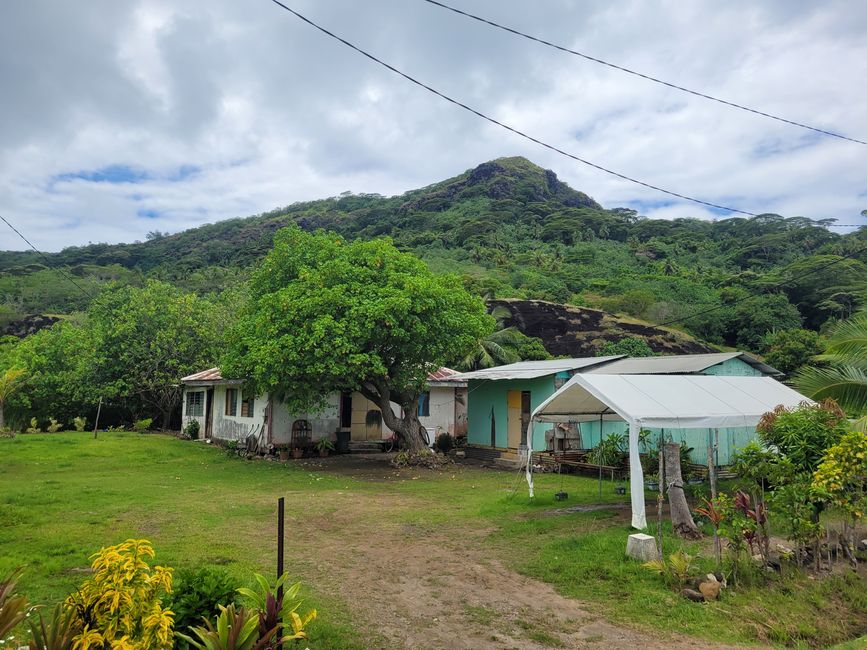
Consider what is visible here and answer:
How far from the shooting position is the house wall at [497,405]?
18875 mm

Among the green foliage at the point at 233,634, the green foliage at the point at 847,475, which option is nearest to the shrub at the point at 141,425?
the green foliage at the point at 233,634

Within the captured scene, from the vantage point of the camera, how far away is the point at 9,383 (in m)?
26.6

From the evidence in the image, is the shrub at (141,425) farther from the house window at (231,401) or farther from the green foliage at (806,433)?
the green foliage at (806,433)

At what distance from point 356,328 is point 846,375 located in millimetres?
10877

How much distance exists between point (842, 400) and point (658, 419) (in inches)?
141

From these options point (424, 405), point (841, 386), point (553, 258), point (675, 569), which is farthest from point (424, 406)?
point (553, 258)

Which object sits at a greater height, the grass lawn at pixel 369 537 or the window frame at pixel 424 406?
the window frame at pixel 424 406

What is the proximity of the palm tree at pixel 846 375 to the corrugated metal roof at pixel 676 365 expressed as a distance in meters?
5.31

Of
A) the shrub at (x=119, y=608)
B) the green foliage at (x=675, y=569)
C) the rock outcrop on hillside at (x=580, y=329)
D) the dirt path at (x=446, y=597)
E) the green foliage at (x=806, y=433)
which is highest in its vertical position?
the rock outcrop on hillside at (x=580, y=329)

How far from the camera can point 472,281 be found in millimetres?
48750

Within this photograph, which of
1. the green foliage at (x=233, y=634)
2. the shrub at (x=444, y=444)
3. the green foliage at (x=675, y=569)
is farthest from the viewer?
the shrub at (x=444, y=444)

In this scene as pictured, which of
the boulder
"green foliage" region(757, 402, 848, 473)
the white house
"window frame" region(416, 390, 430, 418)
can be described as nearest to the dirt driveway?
the boulder

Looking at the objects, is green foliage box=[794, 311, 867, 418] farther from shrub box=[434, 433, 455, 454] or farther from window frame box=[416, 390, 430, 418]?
window frame box=[416, 390, 430, 418]

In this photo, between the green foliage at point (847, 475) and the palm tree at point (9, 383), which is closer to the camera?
the green foliage at point (847, 475)
